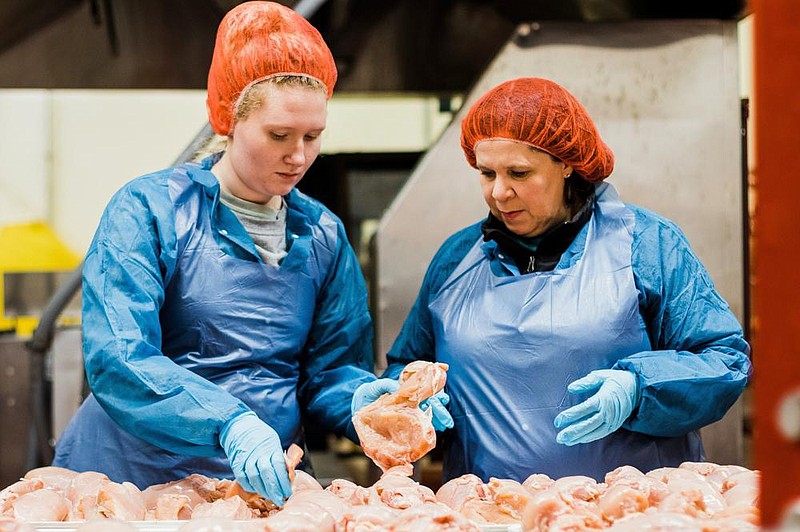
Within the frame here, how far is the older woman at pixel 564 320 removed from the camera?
7.31ft

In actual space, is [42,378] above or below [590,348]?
below

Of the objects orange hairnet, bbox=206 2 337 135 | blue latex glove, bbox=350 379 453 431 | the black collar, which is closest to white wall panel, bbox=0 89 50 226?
orange hairnet, bbox=206 2 337 135

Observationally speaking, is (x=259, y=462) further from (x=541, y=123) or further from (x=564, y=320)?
(x=541, y=123)

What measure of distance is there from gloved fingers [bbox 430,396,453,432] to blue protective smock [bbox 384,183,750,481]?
0.15 meters

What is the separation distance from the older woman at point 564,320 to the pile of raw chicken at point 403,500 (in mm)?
180

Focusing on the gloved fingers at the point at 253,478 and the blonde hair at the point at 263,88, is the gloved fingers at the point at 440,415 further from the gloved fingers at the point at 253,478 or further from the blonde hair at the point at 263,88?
the blonde hair at the point at 263,88

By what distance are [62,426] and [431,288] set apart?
237 cm

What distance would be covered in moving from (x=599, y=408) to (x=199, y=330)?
3.24 ft

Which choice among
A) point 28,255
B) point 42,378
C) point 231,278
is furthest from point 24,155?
point 231,278

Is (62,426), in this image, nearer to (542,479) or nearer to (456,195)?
(456,195)

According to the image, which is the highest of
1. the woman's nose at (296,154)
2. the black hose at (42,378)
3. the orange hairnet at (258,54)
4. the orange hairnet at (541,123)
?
the orange hairnet at (258,54)

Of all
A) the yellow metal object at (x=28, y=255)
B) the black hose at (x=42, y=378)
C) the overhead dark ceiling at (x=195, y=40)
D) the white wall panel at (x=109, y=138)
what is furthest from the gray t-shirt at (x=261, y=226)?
the white wall panel at (x=109, y=138)

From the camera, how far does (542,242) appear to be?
8.00ft

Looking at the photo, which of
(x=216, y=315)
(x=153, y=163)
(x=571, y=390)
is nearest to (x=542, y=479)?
(x=571, y=390)
